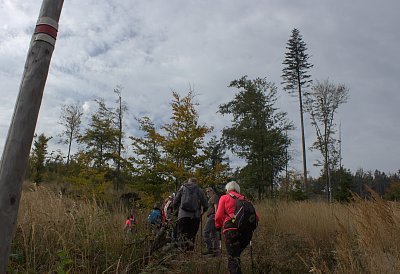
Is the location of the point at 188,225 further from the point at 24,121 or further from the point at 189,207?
the point at 24,121

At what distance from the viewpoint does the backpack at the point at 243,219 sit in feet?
17.5

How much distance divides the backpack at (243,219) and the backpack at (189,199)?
2233 mm

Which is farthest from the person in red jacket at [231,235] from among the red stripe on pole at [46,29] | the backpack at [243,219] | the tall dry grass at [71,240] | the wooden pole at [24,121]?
the red stripe on pole at [46,29]

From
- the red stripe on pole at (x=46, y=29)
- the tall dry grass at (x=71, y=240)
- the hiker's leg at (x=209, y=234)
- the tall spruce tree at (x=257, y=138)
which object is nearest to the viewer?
the red stripe on pole at (x=46, y=29)

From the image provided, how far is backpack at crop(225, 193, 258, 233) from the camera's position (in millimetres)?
5344

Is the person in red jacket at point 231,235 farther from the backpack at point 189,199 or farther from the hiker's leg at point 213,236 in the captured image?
the hiker's leg at point 213,236

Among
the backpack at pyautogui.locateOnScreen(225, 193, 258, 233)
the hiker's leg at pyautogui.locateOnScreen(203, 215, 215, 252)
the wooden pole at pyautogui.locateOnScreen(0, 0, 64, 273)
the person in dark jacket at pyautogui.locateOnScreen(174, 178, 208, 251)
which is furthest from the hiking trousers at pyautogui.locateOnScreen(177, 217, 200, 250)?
the wooden pole at pyautogui.locateOnScreen(0, 0, 64, 273)

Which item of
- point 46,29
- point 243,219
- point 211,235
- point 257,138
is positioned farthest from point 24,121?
point 257,138

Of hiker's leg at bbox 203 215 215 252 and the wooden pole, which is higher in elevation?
the wooden pole

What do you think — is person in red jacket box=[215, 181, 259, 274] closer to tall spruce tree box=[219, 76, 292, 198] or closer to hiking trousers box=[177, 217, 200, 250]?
hiking trousers box=[177, 217, 200, 250]

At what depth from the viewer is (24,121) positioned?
247 centimetres

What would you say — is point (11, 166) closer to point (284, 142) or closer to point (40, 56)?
point (40, 56)

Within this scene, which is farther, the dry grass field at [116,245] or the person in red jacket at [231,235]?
the person in red jacket at [231,235]

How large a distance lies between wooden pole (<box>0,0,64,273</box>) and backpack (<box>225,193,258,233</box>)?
3555 mm
